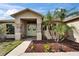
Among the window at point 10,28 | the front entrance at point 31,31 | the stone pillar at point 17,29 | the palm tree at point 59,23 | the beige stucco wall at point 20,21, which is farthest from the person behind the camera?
the front entrance at point 31,31

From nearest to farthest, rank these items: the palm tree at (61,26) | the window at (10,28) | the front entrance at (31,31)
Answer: the palm tree at (61,26), the window at (10,28), the front entrance at (31,31)

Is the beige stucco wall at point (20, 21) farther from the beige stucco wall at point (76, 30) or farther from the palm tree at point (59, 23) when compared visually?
the beige stucco wall at point (76, 30)

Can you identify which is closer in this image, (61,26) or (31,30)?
(61,26)

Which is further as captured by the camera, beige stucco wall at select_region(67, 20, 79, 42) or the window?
the window

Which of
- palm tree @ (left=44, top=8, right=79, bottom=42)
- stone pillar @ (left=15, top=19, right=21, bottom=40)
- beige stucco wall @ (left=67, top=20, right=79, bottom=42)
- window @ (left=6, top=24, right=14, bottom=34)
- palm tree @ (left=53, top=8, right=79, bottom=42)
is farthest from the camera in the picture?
window @ (left=6, top=24, right=14, bottom=34)

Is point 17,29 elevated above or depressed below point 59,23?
below

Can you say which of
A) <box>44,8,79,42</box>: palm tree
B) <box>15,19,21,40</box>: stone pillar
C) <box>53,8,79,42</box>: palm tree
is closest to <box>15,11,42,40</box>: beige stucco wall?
<box>15,19,21,40</box>: stone pillar

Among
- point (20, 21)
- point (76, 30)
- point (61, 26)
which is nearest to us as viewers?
point (76, 30)

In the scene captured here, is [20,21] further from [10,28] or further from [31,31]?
[31,31]

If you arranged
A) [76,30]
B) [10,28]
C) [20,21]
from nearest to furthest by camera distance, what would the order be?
1. [76,30]
2. [20,21]
3. [10,28]

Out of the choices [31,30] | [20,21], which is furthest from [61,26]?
[31,30]

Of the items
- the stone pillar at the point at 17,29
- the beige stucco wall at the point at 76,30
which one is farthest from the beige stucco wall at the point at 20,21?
the beige stucco wall at the point at 76,30

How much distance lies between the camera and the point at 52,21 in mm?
19672

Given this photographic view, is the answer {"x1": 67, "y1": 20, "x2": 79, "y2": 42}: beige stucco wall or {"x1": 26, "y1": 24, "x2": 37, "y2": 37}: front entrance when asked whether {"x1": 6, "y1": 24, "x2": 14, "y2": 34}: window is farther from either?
{"x1": 67, "y1": 20, "x2": 79, "y2": 42}: beige stucco wall
